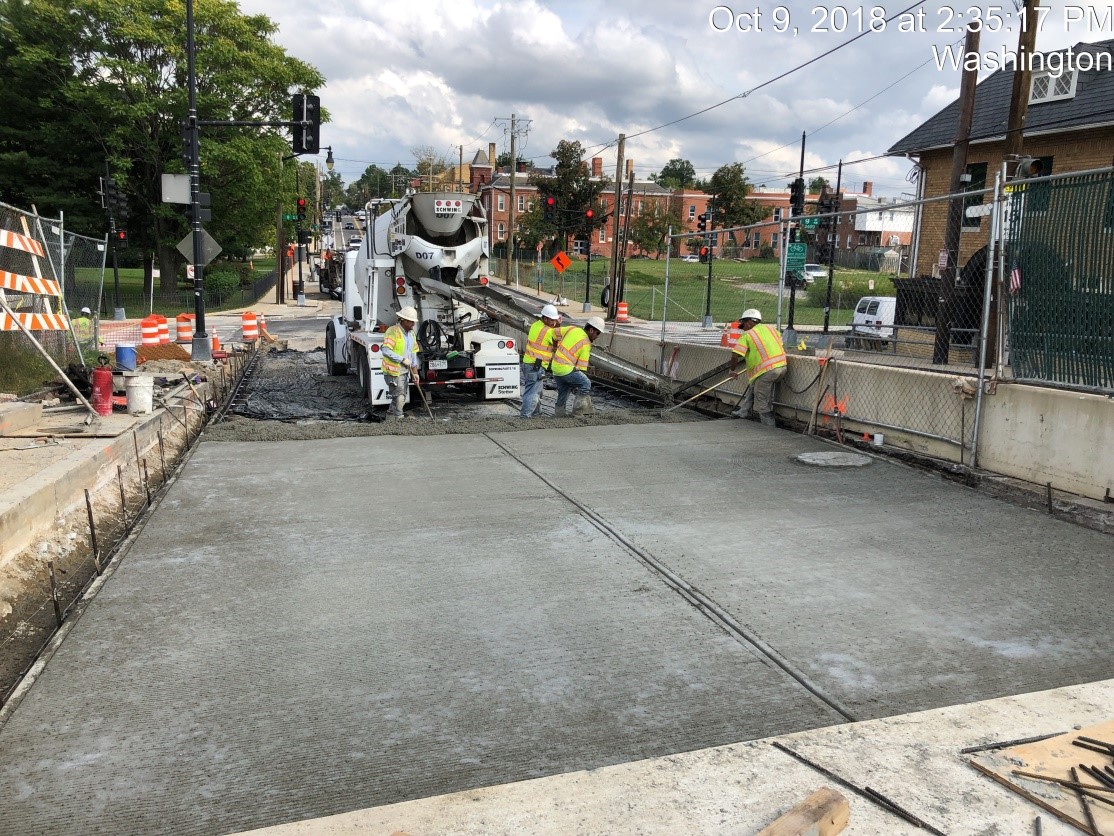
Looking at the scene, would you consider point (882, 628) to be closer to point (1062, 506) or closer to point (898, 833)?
point (898, 833)

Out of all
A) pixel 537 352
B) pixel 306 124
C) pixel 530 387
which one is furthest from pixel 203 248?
pixel 537 352

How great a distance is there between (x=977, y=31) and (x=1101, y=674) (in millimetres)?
18355

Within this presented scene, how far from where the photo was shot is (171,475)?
8031 millimetres

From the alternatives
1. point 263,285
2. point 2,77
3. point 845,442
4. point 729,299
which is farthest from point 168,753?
point 263,285

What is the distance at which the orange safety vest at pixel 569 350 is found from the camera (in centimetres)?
1101

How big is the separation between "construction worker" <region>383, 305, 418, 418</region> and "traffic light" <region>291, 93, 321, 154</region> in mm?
7514

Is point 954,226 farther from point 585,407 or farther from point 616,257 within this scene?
point 616,257

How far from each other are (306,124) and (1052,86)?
930 inches

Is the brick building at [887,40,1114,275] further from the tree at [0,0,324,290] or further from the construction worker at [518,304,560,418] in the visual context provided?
the tree at [0,0,324,290]

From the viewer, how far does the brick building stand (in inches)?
976

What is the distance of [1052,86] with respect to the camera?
1040 inches

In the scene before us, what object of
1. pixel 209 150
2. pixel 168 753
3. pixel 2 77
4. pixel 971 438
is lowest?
pixel 168 753

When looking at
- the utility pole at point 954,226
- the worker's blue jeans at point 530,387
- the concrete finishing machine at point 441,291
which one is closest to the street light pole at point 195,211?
the concrete finishing machine at point 441,291

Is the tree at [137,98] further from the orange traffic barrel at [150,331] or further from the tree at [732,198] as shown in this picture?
the tree at [732,198]
